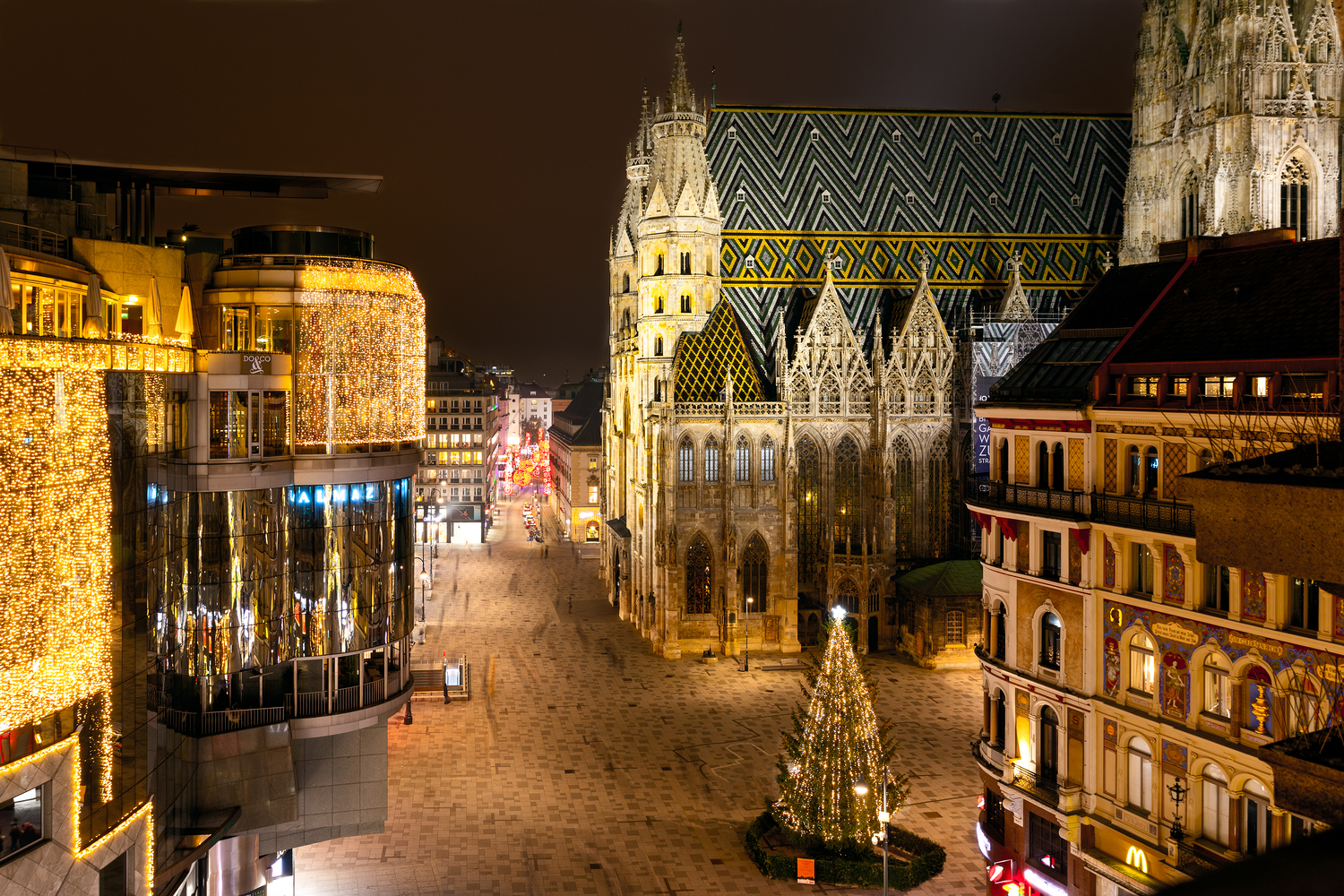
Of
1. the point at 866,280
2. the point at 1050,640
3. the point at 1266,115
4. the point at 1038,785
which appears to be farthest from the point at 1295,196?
the point at 1038,785

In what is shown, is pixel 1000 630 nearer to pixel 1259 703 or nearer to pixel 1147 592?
pixel 1147 592

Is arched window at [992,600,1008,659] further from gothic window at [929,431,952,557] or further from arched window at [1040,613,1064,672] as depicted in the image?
gothic window at [929,431,952,557]

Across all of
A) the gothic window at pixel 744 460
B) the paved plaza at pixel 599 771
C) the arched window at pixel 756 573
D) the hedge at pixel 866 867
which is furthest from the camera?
the gothic window at pixel 744 460

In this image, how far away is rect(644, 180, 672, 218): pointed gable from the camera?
205 feet

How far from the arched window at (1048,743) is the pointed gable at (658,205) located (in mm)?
42053

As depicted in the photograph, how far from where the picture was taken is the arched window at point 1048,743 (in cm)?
2700

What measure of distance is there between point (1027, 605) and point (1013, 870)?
23.1 ft

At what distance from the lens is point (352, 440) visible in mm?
29000

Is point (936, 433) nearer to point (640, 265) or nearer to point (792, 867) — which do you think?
point (640, 265)


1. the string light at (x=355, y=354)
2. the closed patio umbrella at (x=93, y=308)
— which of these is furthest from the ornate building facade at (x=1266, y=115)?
the closed patio umbrella at (x=93, y=308)

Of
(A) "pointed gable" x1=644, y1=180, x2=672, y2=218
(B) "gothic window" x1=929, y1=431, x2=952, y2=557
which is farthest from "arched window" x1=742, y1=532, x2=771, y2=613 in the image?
(A) "pointed gable" x1=644, y1=180, x2=672, y2=218

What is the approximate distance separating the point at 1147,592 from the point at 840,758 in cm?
990

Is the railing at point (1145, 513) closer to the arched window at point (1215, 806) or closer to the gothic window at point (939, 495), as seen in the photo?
the arched window at point (1215, 806)

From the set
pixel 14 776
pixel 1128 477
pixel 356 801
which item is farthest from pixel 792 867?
pixel 14 776
